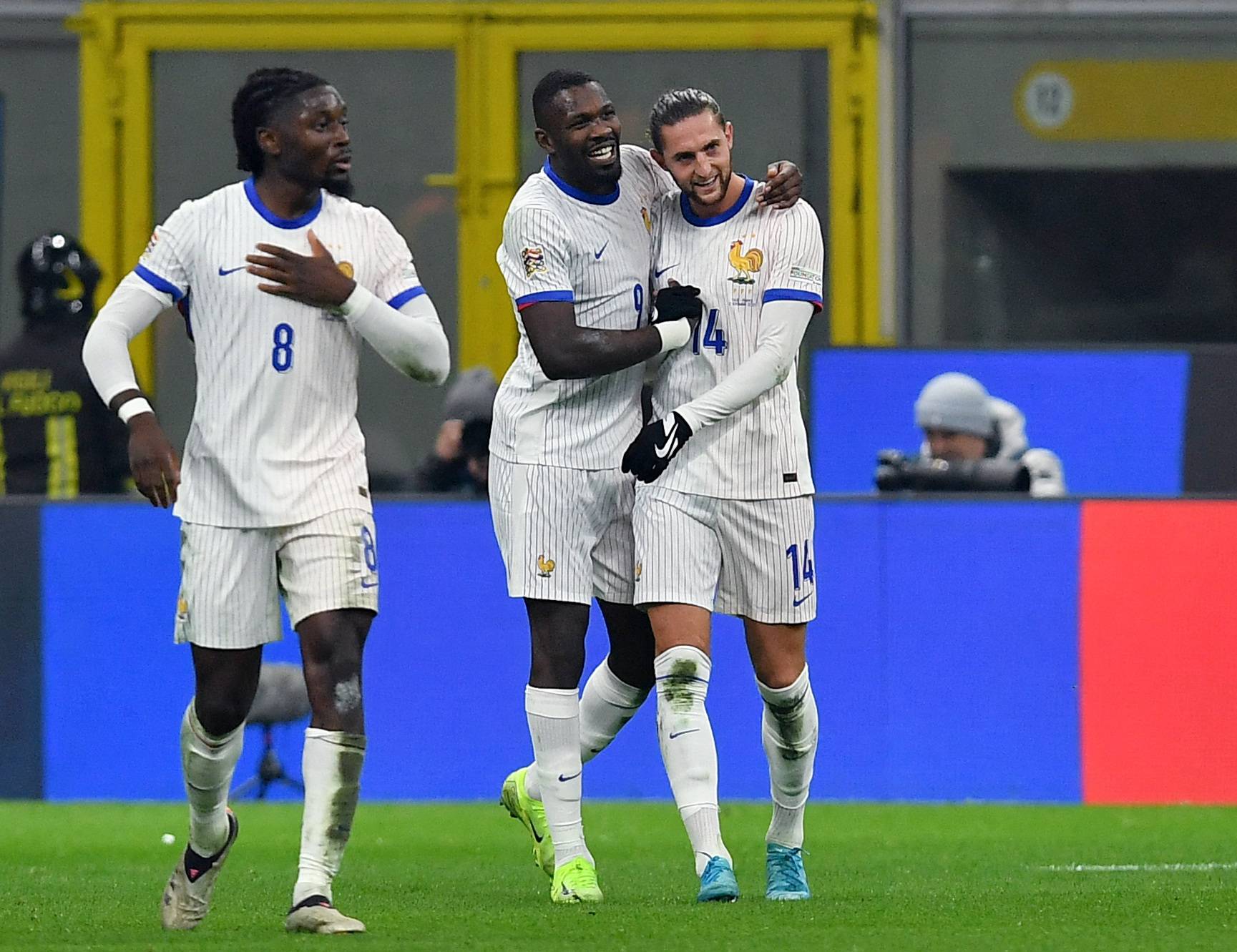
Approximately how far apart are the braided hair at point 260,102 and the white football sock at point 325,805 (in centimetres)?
134

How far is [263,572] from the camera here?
559 cm

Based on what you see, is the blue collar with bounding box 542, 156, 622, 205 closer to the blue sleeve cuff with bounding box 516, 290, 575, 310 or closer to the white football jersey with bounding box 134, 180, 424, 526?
the blue sleeve cuff with bounding box 516, 290, 575, 310

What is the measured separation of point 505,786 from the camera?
6828 millimetres

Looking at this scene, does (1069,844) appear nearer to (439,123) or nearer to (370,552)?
(370,552)

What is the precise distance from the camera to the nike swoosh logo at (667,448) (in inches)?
238

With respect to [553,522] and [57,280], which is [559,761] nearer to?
[553,522]

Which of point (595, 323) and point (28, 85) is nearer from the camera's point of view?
point (595, 323)

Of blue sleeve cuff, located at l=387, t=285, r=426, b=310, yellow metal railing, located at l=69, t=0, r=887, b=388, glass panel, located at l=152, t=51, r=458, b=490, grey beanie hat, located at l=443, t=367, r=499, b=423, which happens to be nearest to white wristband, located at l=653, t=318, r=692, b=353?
blue sleeve cuff, located at l=387, t=285, r=426, b=310

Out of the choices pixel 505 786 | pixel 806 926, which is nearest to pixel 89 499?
pixel 505 786

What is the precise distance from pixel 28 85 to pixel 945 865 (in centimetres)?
964

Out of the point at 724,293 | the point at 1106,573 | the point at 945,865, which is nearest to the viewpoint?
the point at 724,293

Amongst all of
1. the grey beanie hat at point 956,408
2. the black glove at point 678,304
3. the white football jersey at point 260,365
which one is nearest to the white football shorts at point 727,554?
the black glove at point 678,304

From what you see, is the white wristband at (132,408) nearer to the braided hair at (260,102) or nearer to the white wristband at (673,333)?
the braided hair at (260,102)

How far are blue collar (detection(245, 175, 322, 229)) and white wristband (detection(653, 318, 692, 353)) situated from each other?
3.10ft
